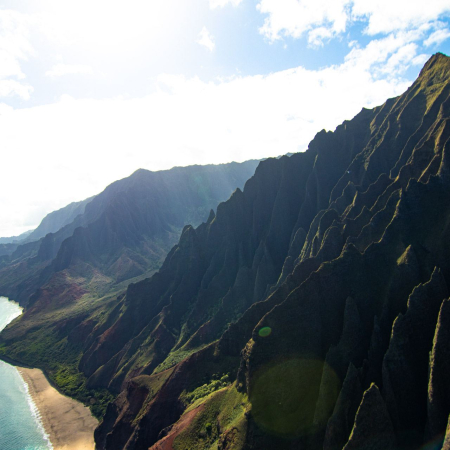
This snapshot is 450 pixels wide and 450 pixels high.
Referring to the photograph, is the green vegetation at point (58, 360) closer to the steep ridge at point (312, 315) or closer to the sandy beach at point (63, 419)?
the sandy beach at point (63, 419)

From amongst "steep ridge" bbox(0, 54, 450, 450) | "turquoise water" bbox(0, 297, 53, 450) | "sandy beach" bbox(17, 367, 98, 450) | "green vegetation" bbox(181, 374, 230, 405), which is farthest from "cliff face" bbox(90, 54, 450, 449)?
"turquoise water" bbox(0, 297, 53, 450)

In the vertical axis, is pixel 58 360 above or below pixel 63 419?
above

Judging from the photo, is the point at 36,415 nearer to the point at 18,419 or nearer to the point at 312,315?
the point at 18,419

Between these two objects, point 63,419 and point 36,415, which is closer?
point 63,419

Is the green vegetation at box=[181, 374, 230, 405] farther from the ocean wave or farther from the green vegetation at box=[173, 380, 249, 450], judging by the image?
the ocean wave

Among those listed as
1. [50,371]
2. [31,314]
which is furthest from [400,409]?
[31,314]

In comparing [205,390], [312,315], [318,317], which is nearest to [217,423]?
[205,390]

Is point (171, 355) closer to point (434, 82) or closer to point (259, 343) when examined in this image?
point (259, 343)
